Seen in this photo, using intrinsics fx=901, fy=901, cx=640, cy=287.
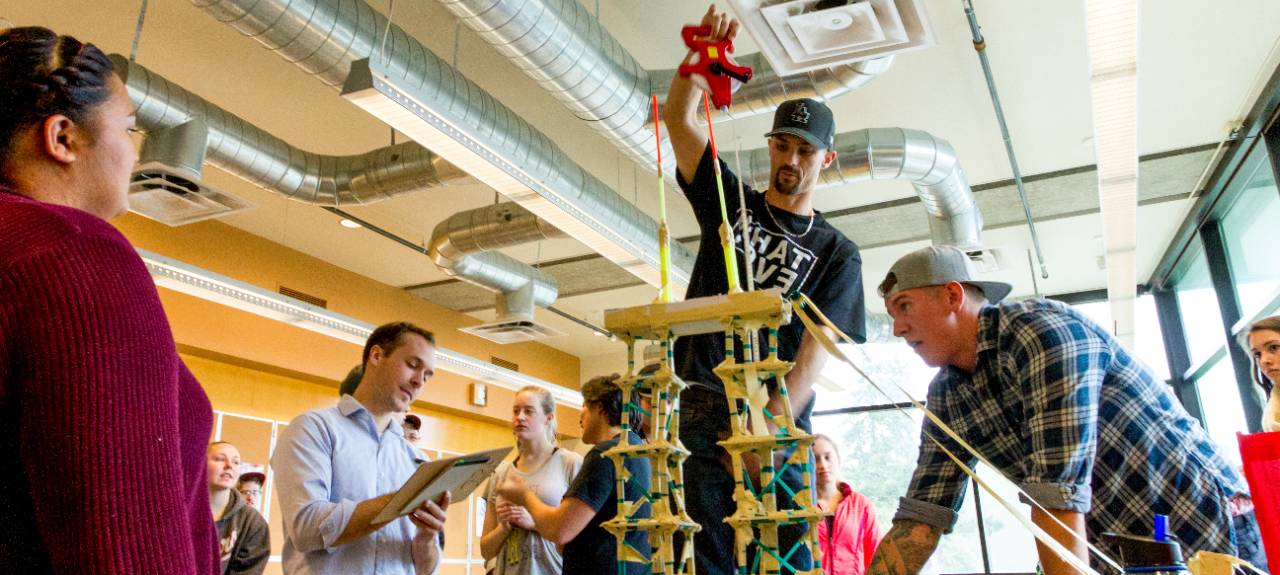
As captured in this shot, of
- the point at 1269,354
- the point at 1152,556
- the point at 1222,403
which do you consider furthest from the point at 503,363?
the point at 1152,556

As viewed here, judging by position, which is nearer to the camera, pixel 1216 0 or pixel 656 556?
pixel 656 556

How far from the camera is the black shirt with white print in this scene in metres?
1.74

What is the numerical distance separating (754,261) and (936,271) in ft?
1.56

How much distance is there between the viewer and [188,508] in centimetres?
93

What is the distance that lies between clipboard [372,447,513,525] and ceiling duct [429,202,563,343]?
12.5 feet

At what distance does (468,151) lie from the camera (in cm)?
410

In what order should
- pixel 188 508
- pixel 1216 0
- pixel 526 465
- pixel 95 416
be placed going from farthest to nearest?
pixel 1216 0 < pixel 526 465 < pixel 188 508 < pixel 95 416

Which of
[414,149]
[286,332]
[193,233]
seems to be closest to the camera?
[414,149]

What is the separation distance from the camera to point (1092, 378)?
5.50ft

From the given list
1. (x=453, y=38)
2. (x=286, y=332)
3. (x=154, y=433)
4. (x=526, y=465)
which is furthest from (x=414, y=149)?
(x=154, y=433)

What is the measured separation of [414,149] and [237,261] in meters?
2.78

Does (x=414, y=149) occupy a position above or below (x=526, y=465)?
above

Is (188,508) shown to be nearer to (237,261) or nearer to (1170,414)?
Result: (1170,414)

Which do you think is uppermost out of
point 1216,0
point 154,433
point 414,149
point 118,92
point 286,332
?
point 1216,0
